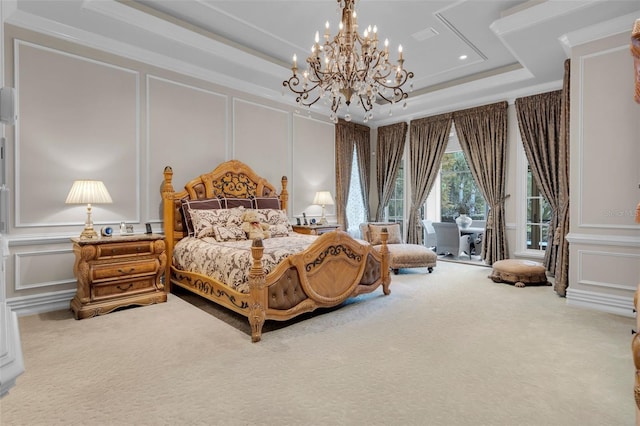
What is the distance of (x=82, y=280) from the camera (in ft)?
10.9

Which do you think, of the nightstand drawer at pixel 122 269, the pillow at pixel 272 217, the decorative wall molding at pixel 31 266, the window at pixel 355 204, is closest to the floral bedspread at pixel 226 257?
the nightstand drawer at pixel 122 269

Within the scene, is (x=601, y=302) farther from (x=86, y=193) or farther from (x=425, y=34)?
(x=86, y=193)

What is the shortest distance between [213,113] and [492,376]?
456 centimetres

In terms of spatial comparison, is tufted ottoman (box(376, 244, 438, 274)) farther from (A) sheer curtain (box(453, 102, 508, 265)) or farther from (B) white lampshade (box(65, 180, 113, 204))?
(B) white lampshade (box(65, 180, 113, 204))

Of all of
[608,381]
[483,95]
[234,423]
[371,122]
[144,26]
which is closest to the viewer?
[234,423]

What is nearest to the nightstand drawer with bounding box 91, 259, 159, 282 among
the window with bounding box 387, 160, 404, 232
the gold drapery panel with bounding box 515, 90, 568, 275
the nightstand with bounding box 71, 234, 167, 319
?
the nightstand with bounding box 71, 234, 167, 319

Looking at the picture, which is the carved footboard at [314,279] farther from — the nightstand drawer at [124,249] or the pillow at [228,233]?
the nightstand drawer at [124,249]

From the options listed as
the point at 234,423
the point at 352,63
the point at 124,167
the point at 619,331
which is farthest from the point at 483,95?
the point at 234,423

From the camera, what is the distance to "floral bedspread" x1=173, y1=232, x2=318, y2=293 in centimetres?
309

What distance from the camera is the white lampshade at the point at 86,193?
3.40m

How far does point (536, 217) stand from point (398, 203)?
2.61 meters

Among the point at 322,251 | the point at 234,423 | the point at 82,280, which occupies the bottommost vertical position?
the point at 234,423

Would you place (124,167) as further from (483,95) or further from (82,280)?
(483,95)

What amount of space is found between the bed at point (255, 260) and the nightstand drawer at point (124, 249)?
45cm
